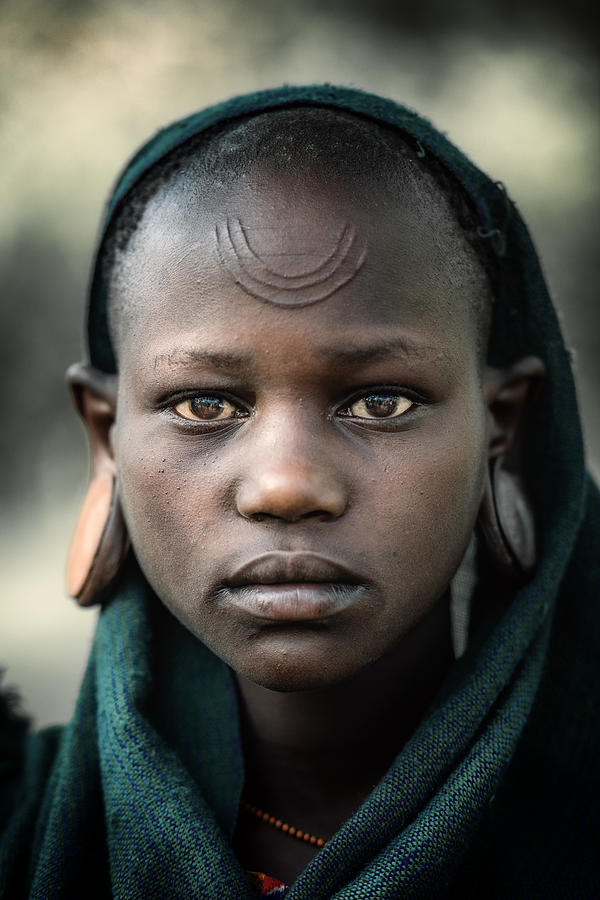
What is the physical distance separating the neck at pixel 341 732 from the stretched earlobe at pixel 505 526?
16cm

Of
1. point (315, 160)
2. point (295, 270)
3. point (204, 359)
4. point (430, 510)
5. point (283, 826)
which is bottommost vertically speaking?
point (283, 826)

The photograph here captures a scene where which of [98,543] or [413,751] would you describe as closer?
[413,751]

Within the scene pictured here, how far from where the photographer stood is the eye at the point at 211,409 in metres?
1.31

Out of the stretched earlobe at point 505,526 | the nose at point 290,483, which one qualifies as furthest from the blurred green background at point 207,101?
the nose at point 290,483

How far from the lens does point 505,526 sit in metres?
1.49

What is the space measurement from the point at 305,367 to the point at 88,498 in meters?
0.58

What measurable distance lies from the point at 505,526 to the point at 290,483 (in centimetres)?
50

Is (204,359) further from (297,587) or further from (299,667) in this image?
(299,667)

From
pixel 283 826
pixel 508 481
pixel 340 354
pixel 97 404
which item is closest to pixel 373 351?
pixel 340 354

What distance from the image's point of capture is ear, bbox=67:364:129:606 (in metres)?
1.54

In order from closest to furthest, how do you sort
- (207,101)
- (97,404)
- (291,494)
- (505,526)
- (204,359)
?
(291,494) < (204,359) < (505,526) < (97,404) < (207,101)

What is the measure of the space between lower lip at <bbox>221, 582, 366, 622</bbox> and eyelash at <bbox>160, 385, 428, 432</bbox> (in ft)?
0.81

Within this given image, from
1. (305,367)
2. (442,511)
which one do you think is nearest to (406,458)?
(442,511)

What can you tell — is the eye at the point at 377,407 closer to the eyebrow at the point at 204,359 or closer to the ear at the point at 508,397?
the eyebrow at the point at 204,359
